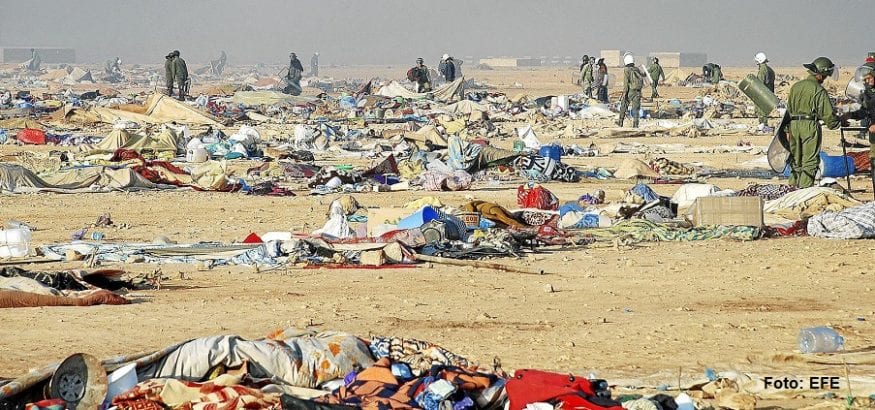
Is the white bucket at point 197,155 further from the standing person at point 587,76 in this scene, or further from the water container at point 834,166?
the standing person at point 587,76

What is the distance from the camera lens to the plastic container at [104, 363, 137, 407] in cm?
600

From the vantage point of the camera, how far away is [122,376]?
6.08m

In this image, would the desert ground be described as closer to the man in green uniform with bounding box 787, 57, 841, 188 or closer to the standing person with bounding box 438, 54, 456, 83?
the man in green uniform with bounding box 787, 57, 841, 188

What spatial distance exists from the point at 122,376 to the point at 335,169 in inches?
444

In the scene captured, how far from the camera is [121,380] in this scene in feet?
19.9

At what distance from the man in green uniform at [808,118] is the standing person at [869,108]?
0.31 metres

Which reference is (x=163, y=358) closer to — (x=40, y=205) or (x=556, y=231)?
(x=556, y=231)

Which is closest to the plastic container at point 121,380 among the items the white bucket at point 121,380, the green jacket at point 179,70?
the white bucket at point 121,380

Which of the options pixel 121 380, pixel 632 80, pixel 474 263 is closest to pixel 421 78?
pixel 632 80

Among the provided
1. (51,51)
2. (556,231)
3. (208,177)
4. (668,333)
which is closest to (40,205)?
(208,177)

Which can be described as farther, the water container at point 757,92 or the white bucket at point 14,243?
the water container at point 757,92

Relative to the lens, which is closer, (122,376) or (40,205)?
(122,376)

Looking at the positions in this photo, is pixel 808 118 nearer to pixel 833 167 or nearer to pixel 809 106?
pixel 809 106

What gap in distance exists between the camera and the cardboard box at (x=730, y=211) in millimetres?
12453
